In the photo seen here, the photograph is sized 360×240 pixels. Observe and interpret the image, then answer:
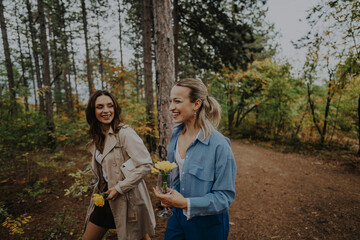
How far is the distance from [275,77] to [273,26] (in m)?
4.68

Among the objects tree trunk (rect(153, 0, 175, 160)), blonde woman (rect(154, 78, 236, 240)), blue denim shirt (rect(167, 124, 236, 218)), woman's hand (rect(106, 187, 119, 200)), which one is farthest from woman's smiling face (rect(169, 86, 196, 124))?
tree trunk (rect(153, 0, 175, 160))

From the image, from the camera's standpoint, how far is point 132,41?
647 inches

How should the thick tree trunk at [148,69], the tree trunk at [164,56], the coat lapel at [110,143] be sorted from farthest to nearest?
1. the thick tree trunk at [148,69]
2. the tree trunk at [164,56]
3. the coat lapel at [110,143]

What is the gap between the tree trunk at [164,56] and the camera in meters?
2.95

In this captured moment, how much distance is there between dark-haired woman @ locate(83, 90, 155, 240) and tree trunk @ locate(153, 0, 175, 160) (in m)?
1.10

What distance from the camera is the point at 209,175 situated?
1.38 m

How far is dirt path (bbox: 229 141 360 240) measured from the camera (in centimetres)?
342

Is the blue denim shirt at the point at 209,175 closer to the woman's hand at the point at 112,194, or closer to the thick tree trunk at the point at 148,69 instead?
the woman's hand at the point at 112,194

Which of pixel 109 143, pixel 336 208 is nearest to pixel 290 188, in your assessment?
pixel 336 208

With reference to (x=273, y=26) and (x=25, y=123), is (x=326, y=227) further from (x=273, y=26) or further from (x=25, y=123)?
(x=273, y=26)

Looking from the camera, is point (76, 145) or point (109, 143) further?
point (76, 145)

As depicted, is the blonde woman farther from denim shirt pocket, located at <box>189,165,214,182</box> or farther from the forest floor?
the forest floor

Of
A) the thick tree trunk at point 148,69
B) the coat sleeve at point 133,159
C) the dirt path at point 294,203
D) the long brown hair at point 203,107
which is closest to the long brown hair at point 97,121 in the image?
the coat sleeve at point 133,159

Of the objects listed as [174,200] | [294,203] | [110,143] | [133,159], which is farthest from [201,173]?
[294,203]
